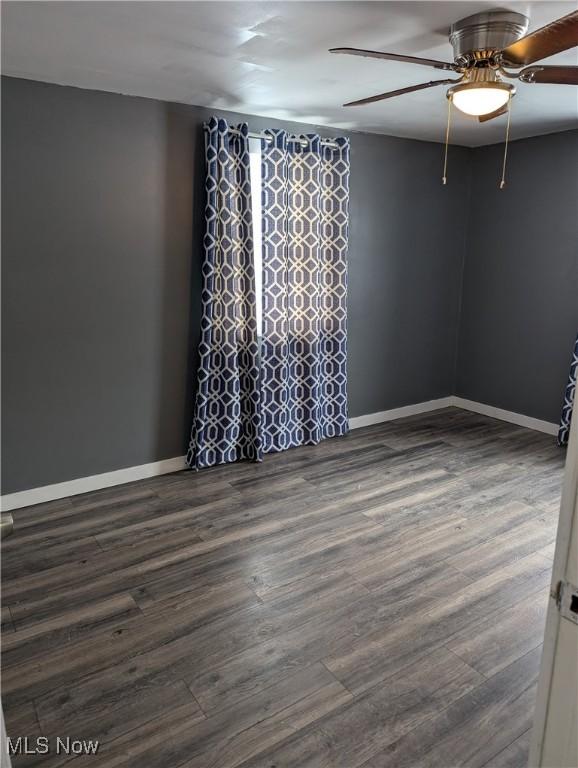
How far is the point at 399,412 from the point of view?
16.5ft

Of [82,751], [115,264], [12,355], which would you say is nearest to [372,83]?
[115,264]

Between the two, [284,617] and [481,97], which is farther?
[284,617]

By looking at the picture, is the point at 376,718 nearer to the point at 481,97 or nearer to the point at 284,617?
the point at 284,617

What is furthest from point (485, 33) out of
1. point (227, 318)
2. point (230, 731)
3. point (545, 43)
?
point (230, 731)

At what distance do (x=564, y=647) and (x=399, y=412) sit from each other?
13.2 ft

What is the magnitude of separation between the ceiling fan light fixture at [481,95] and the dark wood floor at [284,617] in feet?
6.76

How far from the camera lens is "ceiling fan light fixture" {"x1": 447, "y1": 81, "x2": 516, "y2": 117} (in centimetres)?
215

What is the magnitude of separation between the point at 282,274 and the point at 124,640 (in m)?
2.59

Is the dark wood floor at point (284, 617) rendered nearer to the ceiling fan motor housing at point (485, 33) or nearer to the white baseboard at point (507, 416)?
the white baseboard at point (507, 416)

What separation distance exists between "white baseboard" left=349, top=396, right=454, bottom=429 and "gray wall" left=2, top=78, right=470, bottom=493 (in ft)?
5.23

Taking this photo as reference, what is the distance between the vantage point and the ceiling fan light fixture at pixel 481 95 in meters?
2.15

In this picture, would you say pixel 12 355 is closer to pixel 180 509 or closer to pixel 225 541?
pixel 180 509

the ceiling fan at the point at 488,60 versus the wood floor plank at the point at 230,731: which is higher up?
the ceiling fan at the point at 488,60

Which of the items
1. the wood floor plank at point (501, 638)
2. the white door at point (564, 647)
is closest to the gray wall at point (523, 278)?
the wood floor plank at point (501, 638)
